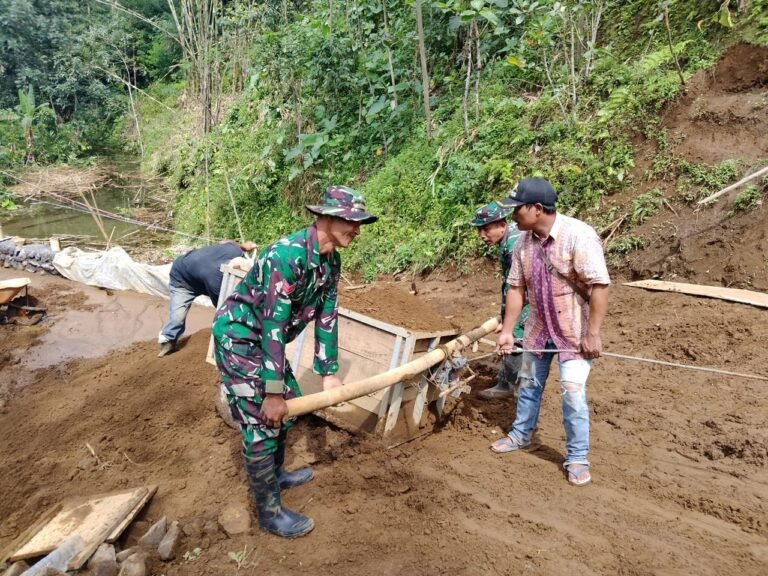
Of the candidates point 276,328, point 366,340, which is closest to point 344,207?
point 276,328

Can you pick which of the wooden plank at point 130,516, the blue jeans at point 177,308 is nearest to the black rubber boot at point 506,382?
the wooden plank at point 130,516

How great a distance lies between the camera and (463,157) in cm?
791

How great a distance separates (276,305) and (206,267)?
319 centimetres

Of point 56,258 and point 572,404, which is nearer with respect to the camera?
point 572,404

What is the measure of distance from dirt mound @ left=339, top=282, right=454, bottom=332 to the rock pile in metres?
7.43

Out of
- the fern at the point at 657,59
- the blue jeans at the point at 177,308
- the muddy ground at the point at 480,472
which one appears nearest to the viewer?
the muddy ground at the point at 480,472

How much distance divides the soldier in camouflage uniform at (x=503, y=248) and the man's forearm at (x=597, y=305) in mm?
1058

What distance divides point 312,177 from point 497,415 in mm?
7136

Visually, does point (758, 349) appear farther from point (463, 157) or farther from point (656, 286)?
point (463, 157)

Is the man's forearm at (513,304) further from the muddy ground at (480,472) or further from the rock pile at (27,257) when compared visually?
the rock pile at (27,257)

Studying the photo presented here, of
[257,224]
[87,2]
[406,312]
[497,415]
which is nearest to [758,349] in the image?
[497,415]

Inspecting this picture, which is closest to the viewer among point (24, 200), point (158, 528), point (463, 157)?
point (158, 528)

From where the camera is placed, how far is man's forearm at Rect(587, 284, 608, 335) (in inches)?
122

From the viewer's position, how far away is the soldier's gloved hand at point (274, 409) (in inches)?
111
